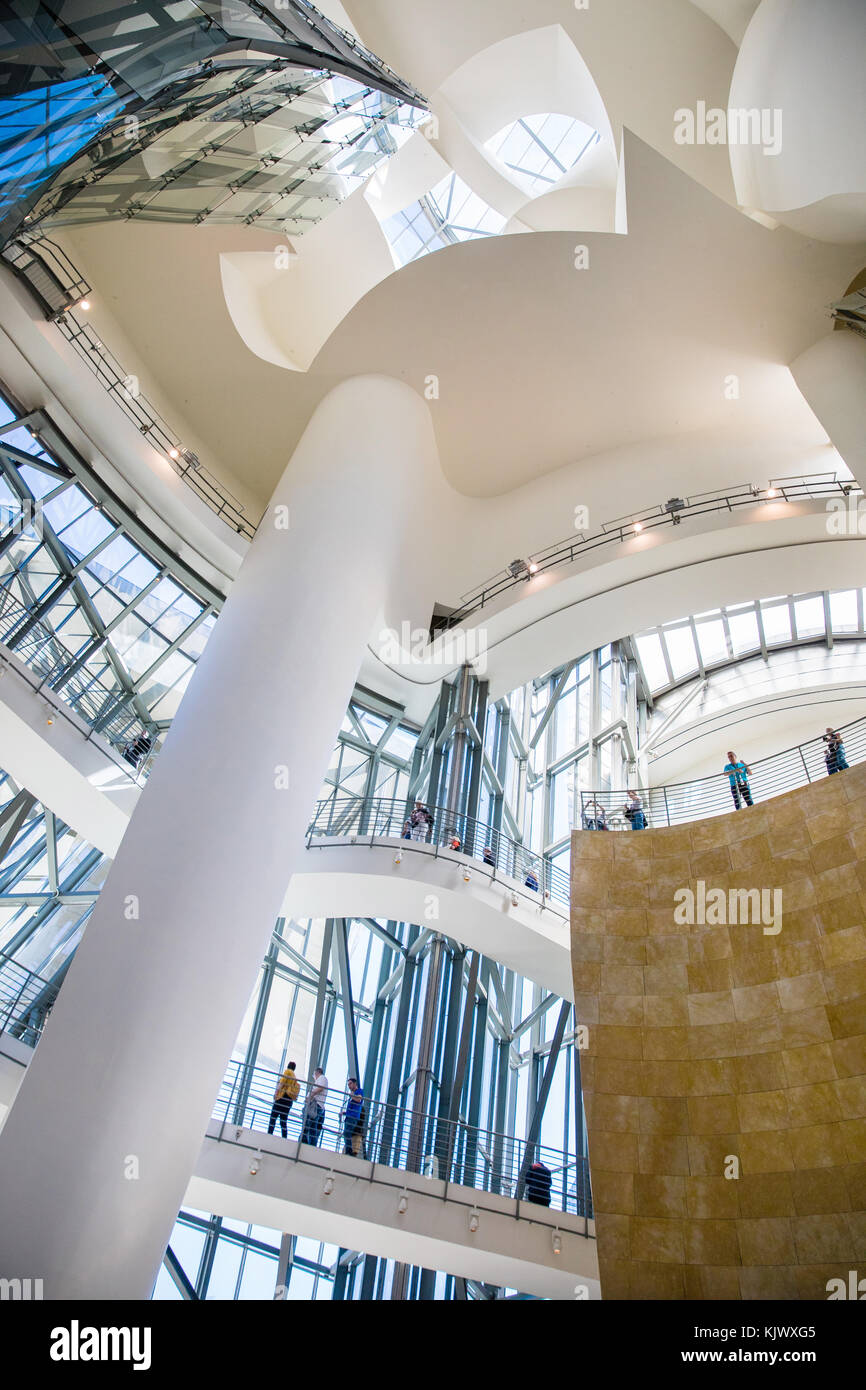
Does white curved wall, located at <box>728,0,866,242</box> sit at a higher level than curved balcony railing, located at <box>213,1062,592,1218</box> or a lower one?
higher

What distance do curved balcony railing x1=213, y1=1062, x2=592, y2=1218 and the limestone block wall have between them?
2003 mm

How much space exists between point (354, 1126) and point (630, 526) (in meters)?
10.9

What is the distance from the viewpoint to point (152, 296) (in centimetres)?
1695

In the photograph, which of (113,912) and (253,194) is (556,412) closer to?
(253,194)

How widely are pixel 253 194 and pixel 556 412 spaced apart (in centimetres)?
695

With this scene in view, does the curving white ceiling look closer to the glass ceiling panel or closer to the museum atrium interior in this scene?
the museum atrium interior

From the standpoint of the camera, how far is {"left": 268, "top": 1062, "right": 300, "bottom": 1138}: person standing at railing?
439 inches

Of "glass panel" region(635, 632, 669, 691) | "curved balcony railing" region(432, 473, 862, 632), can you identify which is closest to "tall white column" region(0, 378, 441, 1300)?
"curved balcony railing" region(432, 473, 862, 632)

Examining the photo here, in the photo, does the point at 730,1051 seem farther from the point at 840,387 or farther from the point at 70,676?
the point at 70,676

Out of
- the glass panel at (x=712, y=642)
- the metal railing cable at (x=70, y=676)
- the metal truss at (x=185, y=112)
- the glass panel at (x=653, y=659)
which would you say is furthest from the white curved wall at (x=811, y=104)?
the glass panel at (x=653, y=659)

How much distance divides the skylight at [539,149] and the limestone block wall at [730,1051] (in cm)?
2045

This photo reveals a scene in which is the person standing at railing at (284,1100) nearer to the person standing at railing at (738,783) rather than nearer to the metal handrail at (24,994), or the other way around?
the person standing at railing at (738,783)

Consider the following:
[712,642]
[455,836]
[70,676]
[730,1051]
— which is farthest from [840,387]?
[712,642]

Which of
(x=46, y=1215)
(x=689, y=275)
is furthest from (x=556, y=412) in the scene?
(x=46, y=1215)
